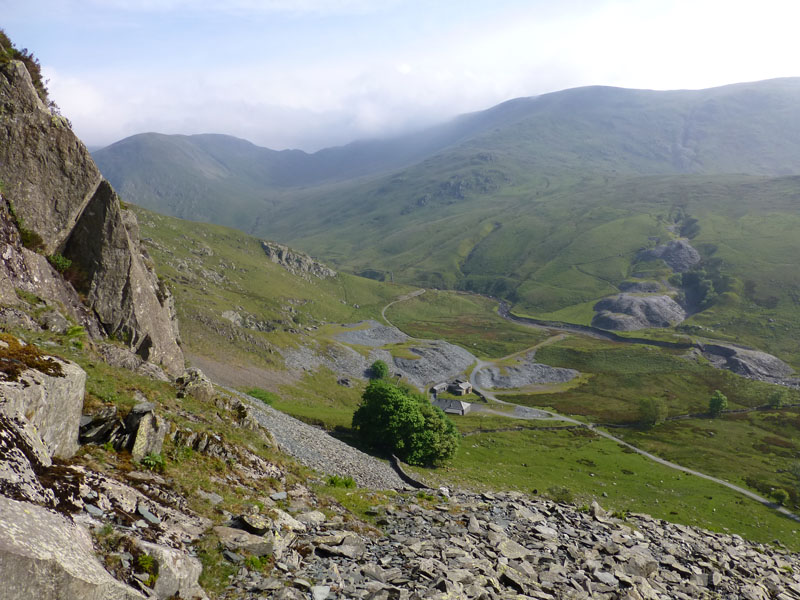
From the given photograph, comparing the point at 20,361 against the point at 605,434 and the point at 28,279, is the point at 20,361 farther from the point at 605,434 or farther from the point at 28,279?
the point at 605,434

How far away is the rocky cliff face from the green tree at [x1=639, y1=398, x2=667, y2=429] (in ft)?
432

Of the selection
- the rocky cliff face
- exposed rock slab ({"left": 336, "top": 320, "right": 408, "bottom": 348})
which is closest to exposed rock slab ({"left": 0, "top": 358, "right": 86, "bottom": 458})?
the rocky cliff face

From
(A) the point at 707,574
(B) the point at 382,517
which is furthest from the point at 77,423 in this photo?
(A) the point at 707,574

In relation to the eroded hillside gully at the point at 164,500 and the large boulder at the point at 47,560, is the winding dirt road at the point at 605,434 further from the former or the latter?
the large boulder at the point at 47,560

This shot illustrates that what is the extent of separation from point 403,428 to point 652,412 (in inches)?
3774

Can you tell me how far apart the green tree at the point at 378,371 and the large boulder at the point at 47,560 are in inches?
5042

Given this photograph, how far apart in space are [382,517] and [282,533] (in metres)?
8.51

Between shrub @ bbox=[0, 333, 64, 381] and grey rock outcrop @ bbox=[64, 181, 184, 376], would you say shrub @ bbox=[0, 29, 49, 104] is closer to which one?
grey rock outcrop @ bbox=[64, 181, 184, 376]

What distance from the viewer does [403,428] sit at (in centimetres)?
6562

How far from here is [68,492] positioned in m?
12.1

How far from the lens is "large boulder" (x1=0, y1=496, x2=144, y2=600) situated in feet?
25.3

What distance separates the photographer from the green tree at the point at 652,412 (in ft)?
405

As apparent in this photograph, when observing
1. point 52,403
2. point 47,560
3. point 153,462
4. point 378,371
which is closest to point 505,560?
point 153,462

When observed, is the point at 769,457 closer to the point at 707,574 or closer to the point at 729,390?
the point at 729,390
